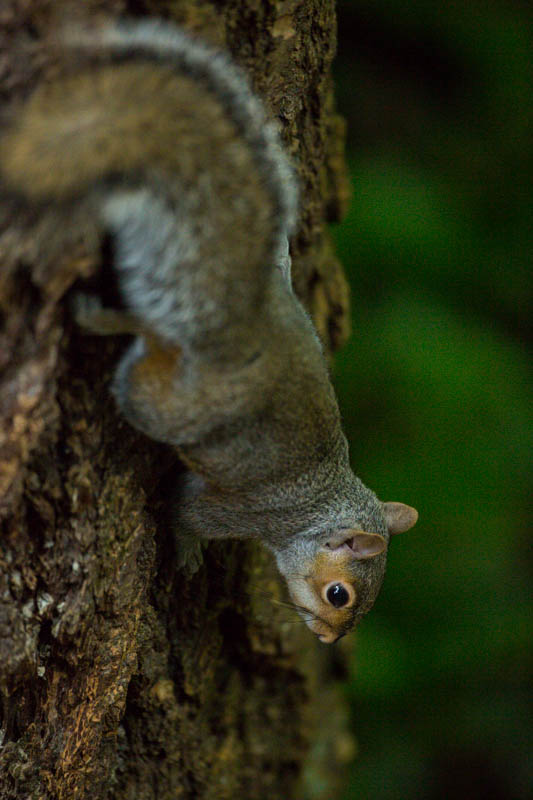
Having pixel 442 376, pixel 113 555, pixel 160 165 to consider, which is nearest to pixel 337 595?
pixel 113 555

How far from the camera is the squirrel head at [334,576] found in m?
1.35

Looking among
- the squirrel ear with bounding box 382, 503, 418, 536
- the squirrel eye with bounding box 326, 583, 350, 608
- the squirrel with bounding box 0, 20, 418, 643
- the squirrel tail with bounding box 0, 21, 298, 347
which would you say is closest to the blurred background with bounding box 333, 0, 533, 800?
the squirrel ear with bounding box 382, 503, 418, 536

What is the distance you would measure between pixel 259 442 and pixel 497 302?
1938 millimetres

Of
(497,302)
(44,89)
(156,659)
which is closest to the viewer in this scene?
(44,89)


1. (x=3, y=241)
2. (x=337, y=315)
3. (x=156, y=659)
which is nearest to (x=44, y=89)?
(x=3, y=241)

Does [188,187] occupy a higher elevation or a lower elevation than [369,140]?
higher

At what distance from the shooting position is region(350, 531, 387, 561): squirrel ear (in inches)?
51.3

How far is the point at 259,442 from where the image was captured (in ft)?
3.67

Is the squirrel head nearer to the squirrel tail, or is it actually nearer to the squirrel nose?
the squirrel nose

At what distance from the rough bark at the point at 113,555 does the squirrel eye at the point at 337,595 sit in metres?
0.22

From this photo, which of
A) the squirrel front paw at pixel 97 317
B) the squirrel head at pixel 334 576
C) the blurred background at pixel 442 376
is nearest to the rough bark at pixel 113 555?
the squirrel front paw at pixel 97 317

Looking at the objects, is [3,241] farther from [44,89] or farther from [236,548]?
[236,548]

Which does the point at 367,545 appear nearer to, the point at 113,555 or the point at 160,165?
the point at 113,555

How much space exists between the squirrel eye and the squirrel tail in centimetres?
61
